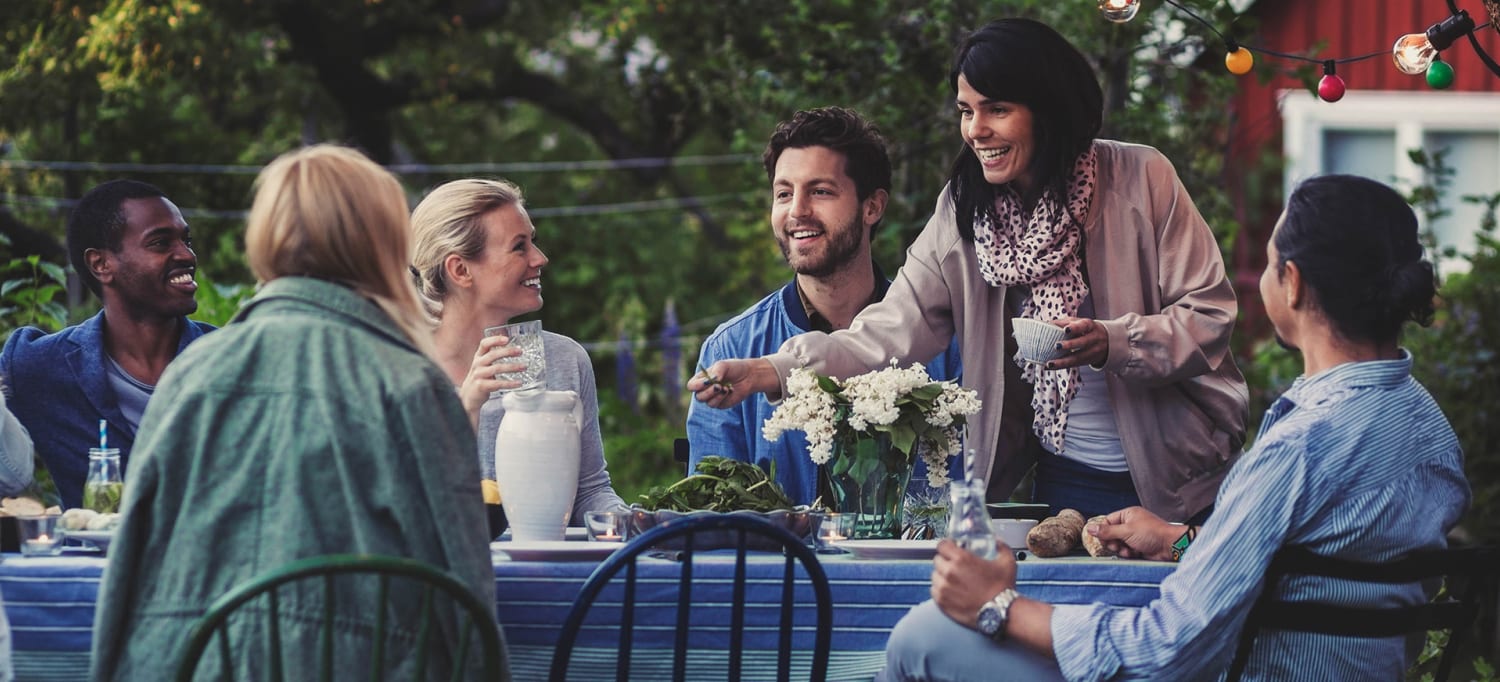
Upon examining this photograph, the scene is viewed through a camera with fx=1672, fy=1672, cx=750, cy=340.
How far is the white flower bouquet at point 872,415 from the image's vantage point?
3217 millimetres

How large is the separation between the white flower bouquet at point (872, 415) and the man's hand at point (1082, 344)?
9.4 inches

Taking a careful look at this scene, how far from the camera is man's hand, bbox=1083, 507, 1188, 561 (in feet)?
9.93

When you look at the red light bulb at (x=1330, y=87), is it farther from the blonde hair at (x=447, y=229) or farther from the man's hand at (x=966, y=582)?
the blonde hair at (x=447, y=229)

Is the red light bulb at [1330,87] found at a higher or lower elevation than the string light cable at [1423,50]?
lower

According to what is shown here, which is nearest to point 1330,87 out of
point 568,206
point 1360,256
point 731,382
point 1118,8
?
point 1118,8

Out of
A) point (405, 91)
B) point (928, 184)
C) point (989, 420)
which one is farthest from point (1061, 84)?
point (405, 91)

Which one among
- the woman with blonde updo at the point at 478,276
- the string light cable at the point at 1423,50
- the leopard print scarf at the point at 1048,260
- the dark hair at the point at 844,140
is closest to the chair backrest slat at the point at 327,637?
the woman with blonde updo at the point at 478,276

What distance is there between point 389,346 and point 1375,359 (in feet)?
4.97

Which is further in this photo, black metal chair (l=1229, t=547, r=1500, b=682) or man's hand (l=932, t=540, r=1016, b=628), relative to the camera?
man's hand (l=932, t=540, r=1016, b=628)

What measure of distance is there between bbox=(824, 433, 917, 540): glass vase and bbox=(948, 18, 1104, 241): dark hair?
79 centimetres

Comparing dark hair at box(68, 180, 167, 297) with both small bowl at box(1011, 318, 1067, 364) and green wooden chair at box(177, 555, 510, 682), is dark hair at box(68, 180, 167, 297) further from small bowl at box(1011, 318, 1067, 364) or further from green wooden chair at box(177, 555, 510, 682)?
small bowl at box(1011, 318, 1067, 364)

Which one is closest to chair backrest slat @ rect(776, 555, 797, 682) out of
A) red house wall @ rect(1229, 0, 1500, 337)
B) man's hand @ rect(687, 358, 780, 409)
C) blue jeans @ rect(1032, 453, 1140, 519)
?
man's hand @ rect(687, 358, 780, 409)

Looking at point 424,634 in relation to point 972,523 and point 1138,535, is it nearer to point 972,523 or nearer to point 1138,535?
point 972,523

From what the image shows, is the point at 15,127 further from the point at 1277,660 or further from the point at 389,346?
the point at 1277,660
